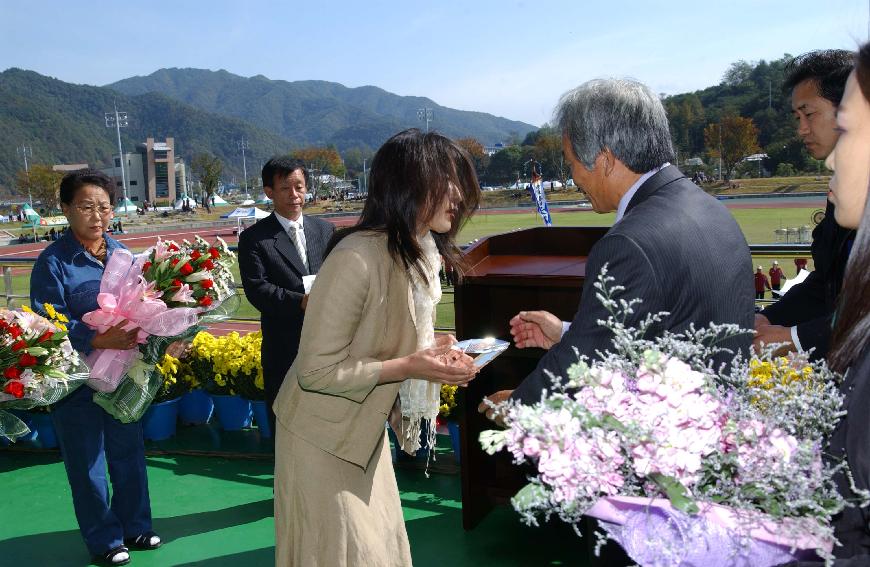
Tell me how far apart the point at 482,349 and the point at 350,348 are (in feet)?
1.44

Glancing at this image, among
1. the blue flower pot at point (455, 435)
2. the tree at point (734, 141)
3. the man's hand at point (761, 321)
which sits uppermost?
the tree at point (734, 141)

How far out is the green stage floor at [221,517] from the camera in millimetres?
3361

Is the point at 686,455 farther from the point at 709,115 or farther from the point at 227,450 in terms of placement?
the point at 709,115

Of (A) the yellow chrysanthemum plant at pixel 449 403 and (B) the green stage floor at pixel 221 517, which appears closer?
(B) the green stage floor at pixel 221 517

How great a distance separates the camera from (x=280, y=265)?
380 centimetres

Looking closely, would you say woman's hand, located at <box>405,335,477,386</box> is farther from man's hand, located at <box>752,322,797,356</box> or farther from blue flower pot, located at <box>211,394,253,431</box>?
blue flower pot, located at <box>211,394,253,431</box>

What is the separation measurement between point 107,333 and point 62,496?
1572 millimetres

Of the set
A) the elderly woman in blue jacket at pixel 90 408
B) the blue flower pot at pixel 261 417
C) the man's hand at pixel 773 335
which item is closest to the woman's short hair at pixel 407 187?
the man's hand at pixel 773 335

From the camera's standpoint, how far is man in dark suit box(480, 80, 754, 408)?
1600mm

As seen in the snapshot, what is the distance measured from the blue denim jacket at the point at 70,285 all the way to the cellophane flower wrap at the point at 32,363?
18cm

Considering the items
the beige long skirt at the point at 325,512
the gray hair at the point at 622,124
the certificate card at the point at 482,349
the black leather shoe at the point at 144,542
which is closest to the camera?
the gray hair at the point at 622,124

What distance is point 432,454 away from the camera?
4.31 m

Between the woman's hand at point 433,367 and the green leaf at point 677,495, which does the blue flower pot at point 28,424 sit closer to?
the woman's hand at point 433,367

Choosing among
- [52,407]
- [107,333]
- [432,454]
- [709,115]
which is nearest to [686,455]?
[107,333]
